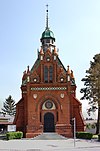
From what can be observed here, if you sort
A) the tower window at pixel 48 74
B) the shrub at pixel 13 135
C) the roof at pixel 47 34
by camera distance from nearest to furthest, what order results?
the shrub at pixel 13 135, the tower window at pixel 48 74, the roof at pixel 47 34

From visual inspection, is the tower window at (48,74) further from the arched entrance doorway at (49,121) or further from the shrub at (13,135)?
the shrub at (13,135)

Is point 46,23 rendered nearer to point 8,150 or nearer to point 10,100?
point 8,150

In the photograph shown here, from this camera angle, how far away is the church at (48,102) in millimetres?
44500

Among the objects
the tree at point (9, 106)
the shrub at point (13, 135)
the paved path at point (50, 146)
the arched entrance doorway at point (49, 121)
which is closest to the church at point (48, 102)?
the arched entrance doorway at point (49, 121)

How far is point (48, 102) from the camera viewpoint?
149 feet

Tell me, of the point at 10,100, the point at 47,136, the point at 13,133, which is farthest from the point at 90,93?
the point at 10,100

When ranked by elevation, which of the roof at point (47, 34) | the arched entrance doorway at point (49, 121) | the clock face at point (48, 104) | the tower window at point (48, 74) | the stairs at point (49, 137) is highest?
the roof at point (47, 34)

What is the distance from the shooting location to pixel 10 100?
326 ft

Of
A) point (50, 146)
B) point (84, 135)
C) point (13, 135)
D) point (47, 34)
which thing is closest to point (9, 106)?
point (47, 34)

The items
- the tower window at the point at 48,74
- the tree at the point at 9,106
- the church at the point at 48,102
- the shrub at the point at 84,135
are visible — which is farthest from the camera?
the tree at the point at 9,106

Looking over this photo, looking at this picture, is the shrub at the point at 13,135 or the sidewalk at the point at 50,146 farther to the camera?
the shrub at the point at 13,135

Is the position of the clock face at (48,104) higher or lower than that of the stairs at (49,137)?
higher

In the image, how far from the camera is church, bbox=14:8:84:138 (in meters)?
44.5

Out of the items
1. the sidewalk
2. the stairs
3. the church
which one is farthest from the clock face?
the sidewalk
